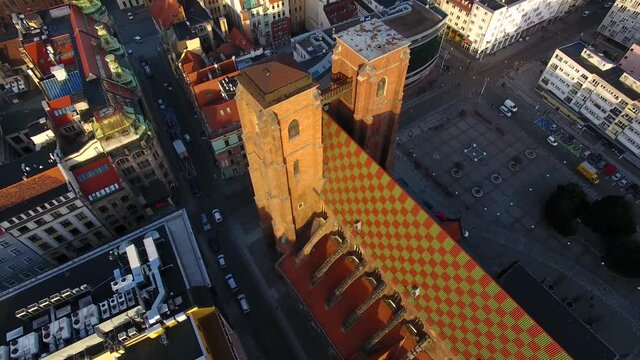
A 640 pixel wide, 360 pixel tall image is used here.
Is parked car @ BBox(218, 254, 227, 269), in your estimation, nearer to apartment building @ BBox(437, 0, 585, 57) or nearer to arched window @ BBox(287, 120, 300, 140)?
arched window @ BBox(287, 120, 300, 140)

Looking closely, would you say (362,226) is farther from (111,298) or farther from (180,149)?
(180,149)

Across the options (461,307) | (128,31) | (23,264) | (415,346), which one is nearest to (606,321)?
(415,346)

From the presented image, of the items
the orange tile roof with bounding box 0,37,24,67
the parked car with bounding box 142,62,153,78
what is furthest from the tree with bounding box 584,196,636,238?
the orange tile roof with bounding box 0,37,24,67

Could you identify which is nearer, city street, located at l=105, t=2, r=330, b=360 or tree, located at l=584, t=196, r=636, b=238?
city street, located at l=105, t=2, r=330, b=360

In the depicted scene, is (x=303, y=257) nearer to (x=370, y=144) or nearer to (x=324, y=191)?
(x=324, y=191)

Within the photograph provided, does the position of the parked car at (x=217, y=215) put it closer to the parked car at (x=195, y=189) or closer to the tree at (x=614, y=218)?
the parked car at (x=195, y=189)

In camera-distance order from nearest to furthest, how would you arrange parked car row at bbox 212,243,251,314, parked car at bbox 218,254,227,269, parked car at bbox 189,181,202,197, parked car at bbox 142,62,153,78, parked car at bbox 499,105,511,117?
parked car row at bbox 212,243,251,314 → parked car at bbox 218,254,227,269 → parked car at bbox 189,181,202,197 → parked car at bbox 499,105,511,117 → parked car at bbox 142,62,153,78

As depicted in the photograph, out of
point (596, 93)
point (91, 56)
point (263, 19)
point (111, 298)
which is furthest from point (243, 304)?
point (596, 93)
